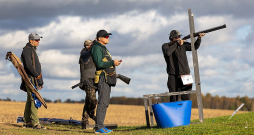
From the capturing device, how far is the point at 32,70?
464 inches

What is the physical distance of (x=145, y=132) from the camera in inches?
414

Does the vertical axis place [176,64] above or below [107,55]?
below

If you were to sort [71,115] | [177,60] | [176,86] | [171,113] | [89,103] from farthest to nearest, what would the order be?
[71,115] → [89,103] → [176,86] → [177,60] → [171,113]

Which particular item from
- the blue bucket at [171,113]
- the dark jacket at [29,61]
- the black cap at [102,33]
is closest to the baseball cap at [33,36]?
the dark jacket at [29,61]

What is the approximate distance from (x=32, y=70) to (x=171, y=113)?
188 inches

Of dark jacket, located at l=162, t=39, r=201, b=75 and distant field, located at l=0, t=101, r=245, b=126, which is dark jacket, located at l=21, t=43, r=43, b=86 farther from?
dark jacket, located at l=162, t=39, r=201, b=75

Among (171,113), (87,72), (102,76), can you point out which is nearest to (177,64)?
(171,113)

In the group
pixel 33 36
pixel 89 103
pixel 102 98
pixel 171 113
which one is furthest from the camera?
Result: pixel 89 103

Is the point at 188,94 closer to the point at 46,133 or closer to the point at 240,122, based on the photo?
the point at 240,122

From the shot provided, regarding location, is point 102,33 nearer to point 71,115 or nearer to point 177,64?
point 177,64

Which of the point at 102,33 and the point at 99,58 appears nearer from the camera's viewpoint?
the point at 99,58

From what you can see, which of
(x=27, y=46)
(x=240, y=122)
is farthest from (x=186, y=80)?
(x=27, y=46)

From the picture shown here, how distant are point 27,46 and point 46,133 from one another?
10.3 feet

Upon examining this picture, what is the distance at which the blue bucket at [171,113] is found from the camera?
419 inches
